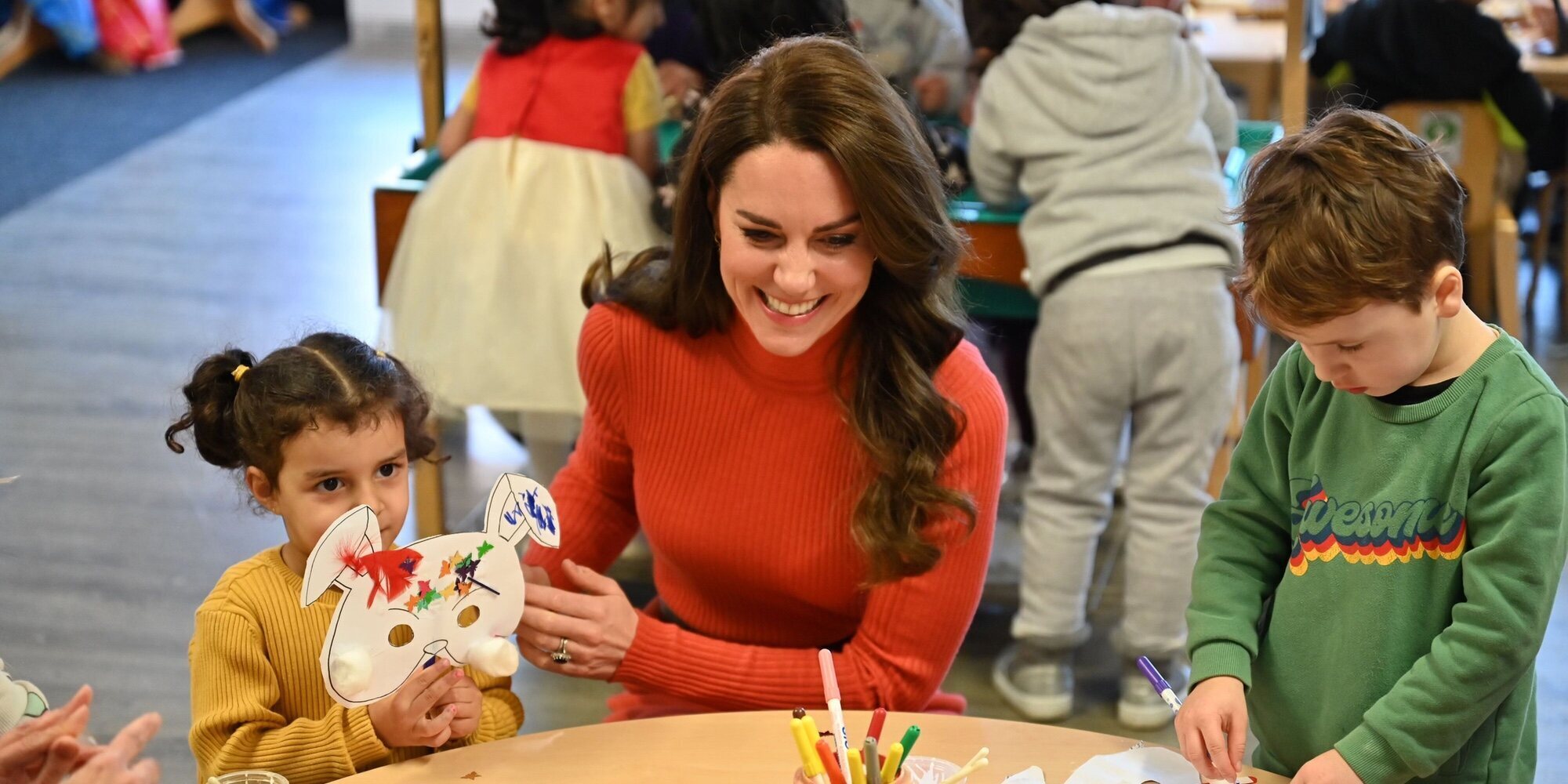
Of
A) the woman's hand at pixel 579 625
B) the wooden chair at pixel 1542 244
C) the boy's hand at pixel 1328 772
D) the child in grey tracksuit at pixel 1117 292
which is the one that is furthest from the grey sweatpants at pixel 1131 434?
the wooden chair at pixel 1542 244

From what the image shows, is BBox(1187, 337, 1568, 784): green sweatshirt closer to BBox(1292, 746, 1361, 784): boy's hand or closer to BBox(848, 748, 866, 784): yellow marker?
BBox(1292, 746, 1361, 784): boy's hand

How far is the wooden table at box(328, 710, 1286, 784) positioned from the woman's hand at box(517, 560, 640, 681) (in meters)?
0.11

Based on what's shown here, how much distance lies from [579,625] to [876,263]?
0.46 meters

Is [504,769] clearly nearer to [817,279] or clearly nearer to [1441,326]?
[817,279]

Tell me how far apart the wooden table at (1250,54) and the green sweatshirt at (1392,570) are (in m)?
2.86

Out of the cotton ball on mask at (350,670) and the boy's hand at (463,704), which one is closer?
the cotton ball on mask at (350,670)

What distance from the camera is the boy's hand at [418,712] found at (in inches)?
53.9

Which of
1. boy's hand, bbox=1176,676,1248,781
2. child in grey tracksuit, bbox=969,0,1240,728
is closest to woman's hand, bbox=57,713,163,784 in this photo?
boy's hand, bbox=1176,676,1248,781

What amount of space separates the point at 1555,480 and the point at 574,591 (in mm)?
918

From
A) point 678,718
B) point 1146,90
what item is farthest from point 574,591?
point 1146,90

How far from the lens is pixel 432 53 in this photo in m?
3.14

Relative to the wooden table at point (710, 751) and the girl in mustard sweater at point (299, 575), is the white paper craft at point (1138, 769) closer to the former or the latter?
the wooden table at point (710, 751)

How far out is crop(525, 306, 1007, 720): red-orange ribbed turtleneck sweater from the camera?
1.63 metres

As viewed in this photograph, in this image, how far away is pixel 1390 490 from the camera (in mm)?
1324
